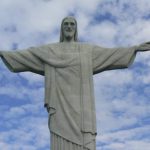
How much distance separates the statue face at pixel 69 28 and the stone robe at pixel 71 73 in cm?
33

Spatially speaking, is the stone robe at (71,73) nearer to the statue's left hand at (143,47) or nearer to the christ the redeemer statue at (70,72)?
the christ the redeemer statue at (70,72)

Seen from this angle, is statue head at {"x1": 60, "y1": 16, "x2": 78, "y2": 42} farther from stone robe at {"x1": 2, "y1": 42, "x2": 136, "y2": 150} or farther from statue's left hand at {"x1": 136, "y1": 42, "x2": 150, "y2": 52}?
statue's left hand at {"x1": 136, "y1": 42, "x2": 150, "y2": 52}

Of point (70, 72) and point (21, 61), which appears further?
point (21, 61)

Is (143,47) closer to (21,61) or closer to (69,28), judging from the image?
(69,28)

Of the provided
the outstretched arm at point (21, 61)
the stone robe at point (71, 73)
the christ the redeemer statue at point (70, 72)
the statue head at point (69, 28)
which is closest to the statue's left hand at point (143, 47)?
the christ the redeemer statue at point (70, 72)

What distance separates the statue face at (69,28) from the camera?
67.3ft

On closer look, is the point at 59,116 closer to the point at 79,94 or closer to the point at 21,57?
the point at 79,94

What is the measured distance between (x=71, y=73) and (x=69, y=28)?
1.91 m

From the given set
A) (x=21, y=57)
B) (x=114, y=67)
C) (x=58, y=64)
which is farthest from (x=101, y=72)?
(x=21, y=57)

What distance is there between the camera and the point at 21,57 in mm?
20250

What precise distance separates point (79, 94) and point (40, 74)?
6.47 feet

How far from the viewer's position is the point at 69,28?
2050cm

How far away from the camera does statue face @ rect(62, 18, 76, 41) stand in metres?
20.5

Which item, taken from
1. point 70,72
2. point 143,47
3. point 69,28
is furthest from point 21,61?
point 143,47
